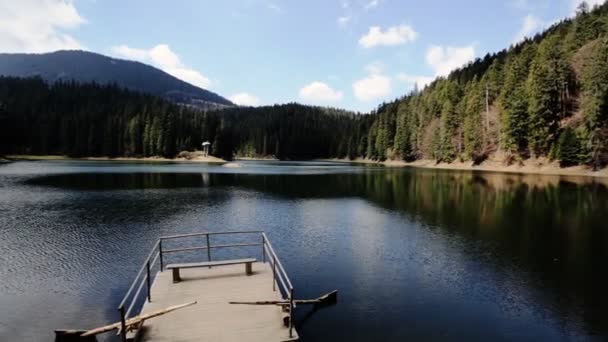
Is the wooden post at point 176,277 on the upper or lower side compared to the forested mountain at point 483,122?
lower

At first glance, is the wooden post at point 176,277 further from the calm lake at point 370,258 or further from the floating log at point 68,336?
the floating log at point 68,336

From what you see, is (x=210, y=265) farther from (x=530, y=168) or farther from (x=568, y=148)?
(x=530, y=168)

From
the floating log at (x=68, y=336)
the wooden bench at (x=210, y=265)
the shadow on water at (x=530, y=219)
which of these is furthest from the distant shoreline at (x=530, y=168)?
the floating log at (x=68, y=336)

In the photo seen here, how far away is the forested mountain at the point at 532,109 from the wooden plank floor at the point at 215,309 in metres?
86.9

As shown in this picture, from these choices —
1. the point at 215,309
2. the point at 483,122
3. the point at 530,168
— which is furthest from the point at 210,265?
the point at 483,122

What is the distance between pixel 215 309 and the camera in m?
14.1

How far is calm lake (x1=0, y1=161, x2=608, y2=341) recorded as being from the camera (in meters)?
15.2

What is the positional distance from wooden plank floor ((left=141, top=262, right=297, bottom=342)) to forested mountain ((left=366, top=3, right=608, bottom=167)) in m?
86.9

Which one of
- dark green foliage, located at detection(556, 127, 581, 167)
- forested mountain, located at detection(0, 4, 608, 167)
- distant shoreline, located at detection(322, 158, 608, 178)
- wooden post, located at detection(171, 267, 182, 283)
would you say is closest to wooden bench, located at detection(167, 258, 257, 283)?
wooden post, located at detection(171, 267, 182, 283)

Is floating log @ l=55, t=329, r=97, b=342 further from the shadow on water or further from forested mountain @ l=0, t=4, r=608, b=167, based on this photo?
forested mountain @ l=0, t=4, r=608, b=167

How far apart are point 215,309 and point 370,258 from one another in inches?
512

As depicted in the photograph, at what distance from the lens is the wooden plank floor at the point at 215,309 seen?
40.0ft

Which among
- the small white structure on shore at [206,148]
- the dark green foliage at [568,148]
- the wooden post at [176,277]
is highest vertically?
the small white structure on shore at [206,148]

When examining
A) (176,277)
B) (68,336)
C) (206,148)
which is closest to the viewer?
(68,336)
